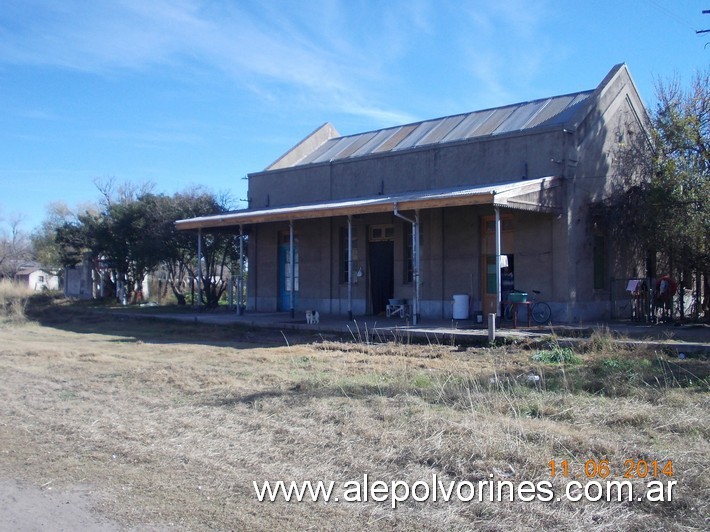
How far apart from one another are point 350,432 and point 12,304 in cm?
2557

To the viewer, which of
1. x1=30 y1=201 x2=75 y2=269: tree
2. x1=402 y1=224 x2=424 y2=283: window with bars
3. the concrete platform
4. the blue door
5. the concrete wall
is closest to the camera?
the concrete platform

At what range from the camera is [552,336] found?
13281mm

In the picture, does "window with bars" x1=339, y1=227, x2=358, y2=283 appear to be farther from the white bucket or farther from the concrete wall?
the white bucket

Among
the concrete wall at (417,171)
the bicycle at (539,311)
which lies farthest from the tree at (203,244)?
the bicycle at (539,311)

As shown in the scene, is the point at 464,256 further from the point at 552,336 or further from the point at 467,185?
the point at 552,336

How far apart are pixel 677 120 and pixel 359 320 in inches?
Result: 400

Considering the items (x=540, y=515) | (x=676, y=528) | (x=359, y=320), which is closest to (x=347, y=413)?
(x=540, y=515)

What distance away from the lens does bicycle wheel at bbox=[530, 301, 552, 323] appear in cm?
1694

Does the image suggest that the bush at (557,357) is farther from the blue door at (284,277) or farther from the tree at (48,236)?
the tree at (48,236)

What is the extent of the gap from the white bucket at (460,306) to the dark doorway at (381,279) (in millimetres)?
3201

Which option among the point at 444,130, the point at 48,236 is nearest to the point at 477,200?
the point at 444,130

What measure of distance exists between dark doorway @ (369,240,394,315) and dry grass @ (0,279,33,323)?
13.1m

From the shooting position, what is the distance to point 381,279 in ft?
68.9

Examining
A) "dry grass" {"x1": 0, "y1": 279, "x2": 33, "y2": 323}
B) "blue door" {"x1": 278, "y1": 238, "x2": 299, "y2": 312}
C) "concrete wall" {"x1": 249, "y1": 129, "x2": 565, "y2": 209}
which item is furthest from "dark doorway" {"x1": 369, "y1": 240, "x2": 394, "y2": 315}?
"dry grass" {"x1": 0, "y1": 279, "x2": 33, "y2": 323}
